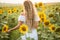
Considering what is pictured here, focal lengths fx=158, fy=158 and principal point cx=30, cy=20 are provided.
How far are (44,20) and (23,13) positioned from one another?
0.25 m

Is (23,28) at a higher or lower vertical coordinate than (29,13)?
lower

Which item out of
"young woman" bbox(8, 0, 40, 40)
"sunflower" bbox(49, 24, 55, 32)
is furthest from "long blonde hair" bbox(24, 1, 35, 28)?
"sunflower" bbox(49, 24, 55, 32)

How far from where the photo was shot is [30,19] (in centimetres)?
181

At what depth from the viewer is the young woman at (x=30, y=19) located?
5.88ft

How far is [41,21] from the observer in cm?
179

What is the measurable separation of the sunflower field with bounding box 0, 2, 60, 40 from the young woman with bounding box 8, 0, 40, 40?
0.04 metres

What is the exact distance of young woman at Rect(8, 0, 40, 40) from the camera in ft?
5.88

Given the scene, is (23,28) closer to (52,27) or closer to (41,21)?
(41,21)

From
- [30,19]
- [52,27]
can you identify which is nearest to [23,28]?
[30,19]

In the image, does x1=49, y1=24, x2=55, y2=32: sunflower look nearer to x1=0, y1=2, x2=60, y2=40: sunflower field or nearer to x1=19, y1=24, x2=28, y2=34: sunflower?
x1=0, y1=2, x2=60, y2=40: sunflower field

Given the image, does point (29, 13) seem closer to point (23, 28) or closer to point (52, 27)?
point (23, 28)

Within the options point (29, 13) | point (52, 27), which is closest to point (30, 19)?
point (29, 13)

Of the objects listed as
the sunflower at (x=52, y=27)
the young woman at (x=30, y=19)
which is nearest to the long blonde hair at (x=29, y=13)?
the young woman at (x=30, y=19)

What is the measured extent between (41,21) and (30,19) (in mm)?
127
